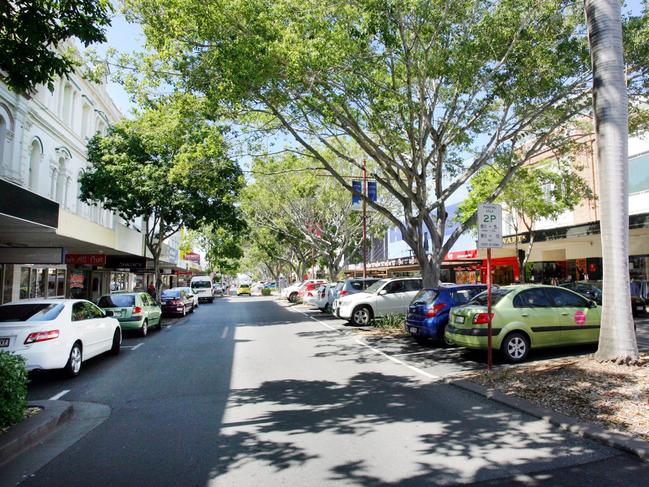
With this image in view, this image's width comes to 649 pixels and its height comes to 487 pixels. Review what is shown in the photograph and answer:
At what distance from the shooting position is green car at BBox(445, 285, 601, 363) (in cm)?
974

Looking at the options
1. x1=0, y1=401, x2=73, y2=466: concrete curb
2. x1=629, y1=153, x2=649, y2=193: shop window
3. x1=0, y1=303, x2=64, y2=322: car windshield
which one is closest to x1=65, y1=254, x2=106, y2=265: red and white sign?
x1=0, y1=303, x2=64, y2=322: car windshield

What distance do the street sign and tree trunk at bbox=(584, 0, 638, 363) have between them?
5.55 ft

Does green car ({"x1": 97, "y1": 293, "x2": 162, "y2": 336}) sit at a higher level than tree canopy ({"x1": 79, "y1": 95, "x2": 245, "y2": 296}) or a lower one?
lower

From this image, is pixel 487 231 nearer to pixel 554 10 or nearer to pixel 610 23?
pixel 610 23

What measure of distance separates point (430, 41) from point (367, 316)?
919 centimetres

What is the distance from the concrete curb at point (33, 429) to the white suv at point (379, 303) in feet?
38.6

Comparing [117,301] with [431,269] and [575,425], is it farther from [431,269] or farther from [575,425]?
[575,425]

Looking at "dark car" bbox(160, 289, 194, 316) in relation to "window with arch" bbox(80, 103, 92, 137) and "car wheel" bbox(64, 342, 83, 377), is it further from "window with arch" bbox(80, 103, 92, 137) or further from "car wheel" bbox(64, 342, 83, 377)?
"car wheel" bbox(64, 342, 83, 377)

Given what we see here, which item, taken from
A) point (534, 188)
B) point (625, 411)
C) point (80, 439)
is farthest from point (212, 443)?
point (534, 188)

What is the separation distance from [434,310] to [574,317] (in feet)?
10.4

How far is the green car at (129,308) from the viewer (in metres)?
15.7

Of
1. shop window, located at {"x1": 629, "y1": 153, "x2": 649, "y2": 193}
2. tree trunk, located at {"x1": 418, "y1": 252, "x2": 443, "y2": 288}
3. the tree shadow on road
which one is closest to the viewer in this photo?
the tree shadow on road

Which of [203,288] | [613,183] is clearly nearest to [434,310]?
[613,183]

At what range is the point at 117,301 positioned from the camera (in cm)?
1606
